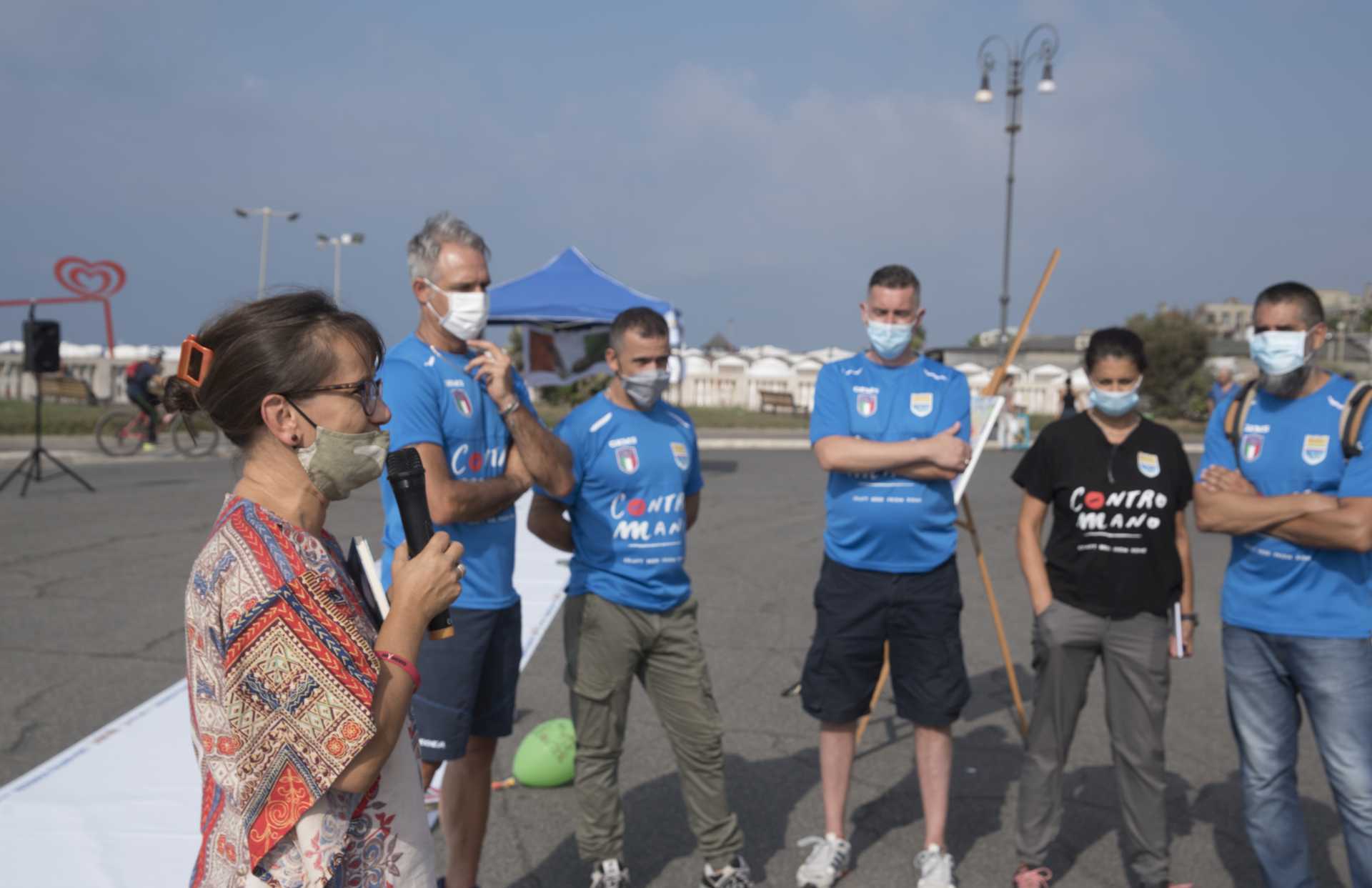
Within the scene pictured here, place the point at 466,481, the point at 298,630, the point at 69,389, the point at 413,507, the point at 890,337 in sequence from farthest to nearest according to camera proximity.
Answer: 1. the point at 69,389
2. the point at 890,337
3. the point at 466,481
4. the point at 413,507
5. the point at 298,630

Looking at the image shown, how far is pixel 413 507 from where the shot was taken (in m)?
1.95

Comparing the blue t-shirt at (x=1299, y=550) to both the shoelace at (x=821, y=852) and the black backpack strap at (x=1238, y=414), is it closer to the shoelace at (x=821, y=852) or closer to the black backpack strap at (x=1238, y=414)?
the black backpack strap at (x=1238, y=414)

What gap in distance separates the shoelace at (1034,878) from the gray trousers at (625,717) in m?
1.04

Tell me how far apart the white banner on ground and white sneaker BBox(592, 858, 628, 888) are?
59.1 inches

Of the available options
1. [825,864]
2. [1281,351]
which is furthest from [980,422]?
[825,864]

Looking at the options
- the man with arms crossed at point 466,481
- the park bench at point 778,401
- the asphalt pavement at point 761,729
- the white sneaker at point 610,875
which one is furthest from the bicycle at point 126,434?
the park bench at point 778,401

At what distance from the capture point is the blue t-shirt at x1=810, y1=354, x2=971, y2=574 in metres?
3.89

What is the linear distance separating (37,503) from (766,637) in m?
9.90

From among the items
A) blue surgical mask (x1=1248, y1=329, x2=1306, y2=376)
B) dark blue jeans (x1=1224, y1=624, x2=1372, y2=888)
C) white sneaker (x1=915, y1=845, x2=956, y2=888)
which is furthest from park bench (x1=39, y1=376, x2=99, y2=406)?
dark blue jeans (x1=1224, y1=624, x2=1372, y2=888)

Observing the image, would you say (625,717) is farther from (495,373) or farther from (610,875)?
(495,373)

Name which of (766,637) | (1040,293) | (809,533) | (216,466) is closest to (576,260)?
(809,533)

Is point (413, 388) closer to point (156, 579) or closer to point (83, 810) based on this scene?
point (83, 810)

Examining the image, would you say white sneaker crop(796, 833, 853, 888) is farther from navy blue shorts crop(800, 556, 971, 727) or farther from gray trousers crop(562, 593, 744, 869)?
navy blue shorts crop(800, 556, 971, 727)

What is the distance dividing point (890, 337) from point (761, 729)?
242cm
